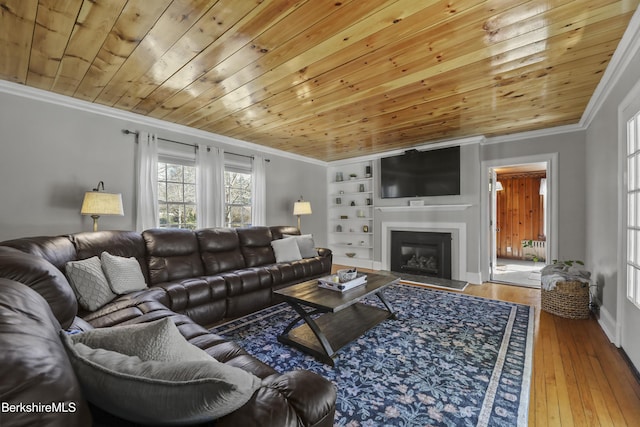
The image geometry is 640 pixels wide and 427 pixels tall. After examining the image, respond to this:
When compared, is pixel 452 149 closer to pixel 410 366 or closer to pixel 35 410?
pixel 410 366

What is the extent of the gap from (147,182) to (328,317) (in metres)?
2.83

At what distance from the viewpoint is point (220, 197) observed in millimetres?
4316

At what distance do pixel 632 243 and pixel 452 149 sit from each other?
282 cm

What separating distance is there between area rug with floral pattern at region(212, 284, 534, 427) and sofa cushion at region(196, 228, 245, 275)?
751mm

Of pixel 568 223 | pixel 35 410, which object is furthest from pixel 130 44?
pixel 568 223

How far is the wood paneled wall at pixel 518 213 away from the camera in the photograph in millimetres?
6844

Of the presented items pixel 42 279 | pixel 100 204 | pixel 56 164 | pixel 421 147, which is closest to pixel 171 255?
pixel 100 204

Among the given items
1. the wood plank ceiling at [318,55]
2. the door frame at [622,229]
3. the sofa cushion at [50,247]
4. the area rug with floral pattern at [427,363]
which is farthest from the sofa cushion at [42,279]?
the door frame at [622,229]

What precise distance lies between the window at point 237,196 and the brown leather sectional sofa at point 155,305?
0.88m

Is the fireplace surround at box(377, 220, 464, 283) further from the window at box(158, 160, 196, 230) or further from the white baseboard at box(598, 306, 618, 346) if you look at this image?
the window at box(158, 160, 196, 230)

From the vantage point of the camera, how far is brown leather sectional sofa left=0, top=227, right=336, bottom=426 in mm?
578

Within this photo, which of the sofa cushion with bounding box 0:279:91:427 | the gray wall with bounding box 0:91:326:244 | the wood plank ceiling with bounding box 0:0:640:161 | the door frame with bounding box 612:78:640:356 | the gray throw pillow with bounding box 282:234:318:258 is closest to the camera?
the sofa cushion with bounding box 0:279:91:427

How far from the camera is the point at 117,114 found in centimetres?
337

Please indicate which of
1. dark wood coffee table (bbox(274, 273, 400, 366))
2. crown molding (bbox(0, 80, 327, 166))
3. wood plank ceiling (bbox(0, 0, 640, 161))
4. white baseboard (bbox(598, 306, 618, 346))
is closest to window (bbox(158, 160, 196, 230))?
crown molding (bbox(0, 80, 327, 166))
